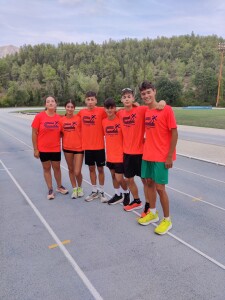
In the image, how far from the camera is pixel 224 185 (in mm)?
6621

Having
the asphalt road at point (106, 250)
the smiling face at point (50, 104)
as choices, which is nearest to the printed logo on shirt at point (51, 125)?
the smiling face at point (50, 104)

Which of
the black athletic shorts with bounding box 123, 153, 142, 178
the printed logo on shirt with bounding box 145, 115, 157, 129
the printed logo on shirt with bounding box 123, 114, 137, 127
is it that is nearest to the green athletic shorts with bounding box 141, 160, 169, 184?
the black athletic shorts with bounding box 123, 153, 142, 178

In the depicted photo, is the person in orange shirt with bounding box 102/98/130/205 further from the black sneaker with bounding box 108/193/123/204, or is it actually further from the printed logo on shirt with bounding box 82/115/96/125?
the black sneaker with bounding box 108/193/123/204

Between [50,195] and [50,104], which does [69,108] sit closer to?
[50,104]

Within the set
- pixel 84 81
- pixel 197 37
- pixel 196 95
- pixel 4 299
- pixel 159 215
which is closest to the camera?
pixel 4 299

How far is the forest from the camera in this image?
82.3 metres

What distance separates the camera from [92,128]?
547 centimetres

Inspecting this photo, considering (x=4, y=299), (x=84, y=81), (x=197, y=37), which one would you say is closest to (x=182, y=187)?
(x=4, y=299)

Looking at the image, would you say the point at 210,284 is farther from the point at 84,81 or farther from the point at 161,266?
the point at 84,81

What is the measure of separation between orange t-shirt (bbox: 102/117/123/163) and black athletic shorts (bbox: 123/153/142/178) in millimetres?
199

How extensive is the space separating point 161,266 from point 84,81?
93019 mm

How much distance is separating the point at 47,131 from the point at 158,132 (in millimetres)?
2429

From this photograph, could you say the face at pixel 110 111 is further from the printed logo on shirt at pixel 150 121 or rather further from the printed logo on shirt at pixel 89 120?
the printed logo on shirt at pixel 150 121

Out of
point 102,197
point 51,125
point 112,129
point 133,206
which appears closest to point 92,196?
point 102,197
